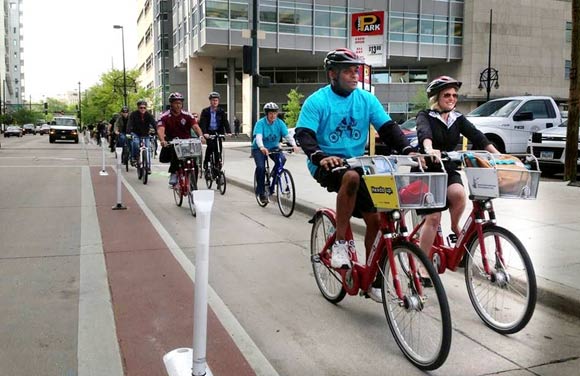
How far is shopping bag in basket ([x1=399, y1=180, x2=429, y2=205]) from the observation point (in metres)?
3.48

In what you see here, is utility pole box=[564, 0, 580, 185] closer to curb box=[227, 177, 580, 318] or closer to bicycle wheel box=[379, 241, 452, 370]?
curb box=[227, 177, 580, 318]

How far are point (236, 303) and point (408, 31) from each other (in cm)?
5060

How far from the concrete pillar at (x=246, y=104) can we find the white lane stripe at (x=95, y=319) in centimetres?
4262

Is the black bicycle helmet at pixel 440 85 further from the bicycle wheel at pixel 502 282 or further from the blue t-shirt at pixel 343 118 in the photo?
the bicycle wheel at pixel 502 282

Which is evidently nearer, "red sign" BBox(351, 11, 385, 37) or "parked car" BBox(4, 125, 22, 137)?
"red sign" BBox(351, 11, 385, 37)

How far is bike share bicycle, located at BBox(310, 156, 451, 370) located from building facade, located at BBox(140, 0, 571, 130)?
144 ft

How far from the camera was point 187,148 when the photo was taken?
9391 millimetres

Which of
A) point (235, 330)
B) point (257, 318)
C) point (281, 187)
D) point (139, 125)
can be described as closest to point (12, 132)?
point (139, 125)

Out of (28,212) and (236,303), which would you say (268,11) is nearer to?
(28,212)

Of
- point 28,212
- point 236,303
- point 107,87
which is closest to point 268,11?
point 107,87

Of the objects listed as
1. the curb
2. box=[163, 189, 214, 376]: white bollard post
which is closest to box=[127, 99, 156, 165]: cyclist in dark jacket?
the curb

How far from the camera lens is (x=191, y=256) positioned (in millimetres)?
6551

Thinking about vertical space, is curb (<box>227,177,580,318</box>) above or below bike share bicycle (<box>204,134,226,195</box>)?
below

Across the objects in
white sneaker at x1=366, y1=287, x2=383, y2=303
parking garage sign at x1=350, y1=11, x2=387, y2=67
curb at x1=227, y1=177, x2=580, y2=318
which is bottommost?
curb at x1=227, y1=177, x2=580, y2=318
